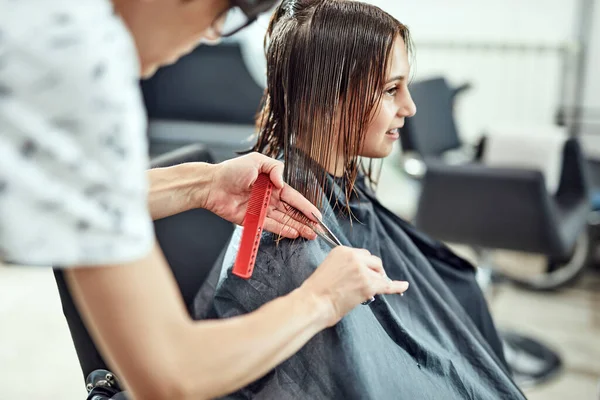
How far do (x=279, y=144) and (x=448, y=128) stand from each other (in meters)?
1.96

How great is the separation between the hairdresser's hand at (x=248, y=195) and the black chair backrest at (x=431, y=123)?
58.5 inches

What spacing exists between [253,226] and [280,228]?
10 centimetres

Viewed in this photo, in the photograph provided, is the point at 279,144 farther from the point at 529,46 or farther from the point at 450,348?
the point at 529,46

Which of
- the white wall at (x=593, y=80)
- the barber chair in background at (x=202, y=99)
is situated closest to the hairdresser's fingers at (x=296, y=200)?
the barber chair in background at (x=202, y=99)

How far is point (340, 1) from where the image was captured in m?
1.07

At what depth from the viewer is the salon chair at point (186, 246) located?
104cm

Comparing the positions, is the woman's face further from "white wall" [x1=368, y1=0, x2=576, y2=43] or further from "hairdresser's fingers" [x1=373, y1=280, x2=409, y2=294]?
"white wall" [x1=368, y1=0, x2=576, y2=43]

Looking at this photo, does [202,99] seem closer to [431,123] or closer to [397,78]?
[431,123]

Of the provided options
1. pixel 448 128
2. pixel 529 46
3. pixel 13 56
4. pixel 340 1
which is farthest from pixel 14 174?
pixel 529 46

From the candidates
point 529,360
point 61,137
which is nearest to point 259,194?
point 61,137

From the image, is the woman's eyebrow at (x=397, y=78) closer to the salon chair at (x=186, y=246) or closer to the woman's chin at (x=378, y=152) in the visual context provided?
the woman's chin at (x=378, y=152)

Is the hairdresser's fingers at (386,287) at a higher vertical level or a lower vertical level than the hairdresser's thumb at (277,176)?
lower

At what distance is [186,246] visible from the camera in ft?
4.04

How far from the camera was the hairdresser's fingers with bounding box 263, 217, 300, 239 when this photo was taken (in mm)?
974
